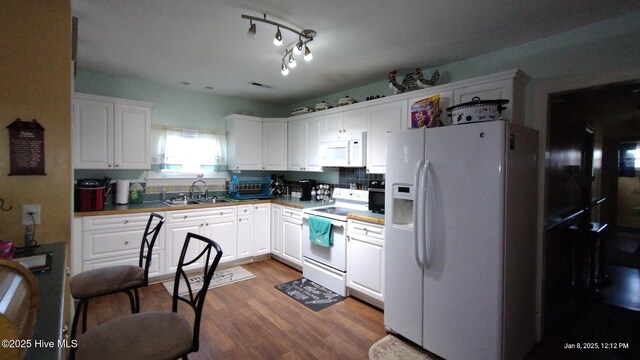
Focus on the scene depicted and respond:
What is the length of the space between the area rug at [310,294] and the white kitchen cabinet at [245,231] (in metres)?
0.89

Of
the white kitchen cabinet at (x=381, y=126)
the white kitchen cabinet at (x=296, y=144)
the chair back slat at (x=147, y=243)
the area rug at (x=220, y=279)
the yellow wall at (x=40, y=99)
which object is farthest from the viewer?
the white kitchen cabinet at (x=296, y=144)

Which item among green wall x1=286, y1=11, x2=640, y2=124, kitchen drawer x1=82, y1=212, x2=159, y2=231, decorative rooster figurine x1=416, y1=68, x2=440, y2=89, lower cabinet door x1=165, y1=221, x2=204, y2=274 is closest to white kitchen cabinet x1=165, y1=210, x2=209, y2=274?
lower cabinet door x1=165, y1=221, x2=204, y2=274

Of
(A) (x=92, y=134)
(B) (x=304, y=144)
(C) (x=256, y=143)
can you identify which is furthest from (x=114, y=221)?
(B) (x=304, y=144)

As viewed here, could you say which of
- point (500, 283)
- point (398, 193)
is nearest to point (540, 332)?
point (500, 283)

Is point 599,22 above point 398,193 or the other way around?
above

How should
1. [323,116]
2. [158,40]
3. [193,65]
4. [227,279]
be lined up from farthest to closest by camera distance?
1. [323,116]
2. [227,279]
3. [193,65]
4. [158,40]

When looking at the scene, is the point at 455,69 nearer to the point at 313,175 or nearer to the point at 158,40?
the point at 313,175

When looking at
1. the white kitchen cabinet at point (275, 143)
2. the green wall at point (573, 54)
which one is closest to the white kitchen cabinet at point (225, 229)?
the white kitchen cabinet at point (275, 143)

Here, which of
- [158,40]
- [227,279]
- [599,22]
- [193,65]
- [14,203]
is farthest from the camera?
[227,279]

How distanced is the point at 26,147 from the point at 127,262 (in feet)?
6.35

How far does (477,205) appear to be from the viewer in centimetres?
187

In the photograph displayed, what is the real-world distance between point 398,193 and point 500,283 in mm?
914

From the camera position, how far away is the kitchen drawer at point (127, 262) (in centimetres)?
296

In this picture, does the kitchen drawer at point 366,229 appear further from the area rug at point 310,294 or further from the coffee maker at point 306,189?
the coffee maker at point 306,189
